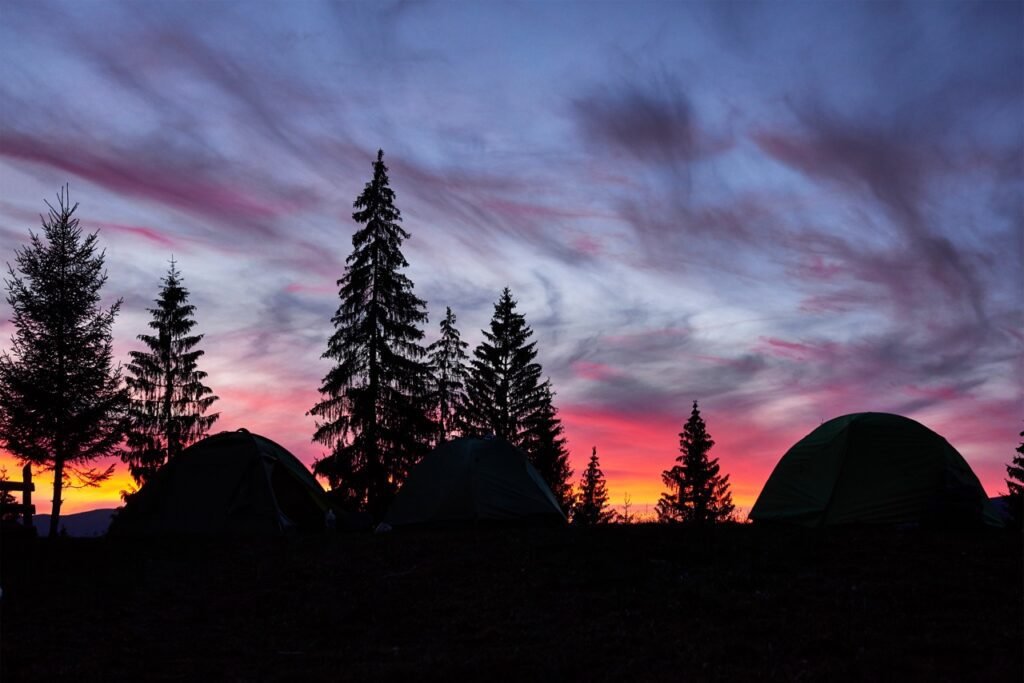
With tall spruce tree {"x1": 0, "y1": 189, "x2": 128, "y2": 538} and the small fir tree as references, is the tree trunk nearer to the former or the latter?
tall spruce tree {"x1": 0, "y1": 189, "x2": 128, "y2": 538}

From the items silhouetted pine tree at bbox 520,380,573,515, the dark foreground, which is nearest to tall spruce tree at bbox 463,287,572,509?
silhouetted pine tree at bbox 520,380,573,515

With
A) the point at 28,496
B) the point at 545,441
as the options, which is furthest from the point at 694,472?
the point at 28,496

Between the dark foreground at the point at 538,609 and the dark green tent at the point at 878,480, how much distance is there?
91cm

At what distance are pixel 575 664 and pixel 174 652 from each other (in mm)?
5896

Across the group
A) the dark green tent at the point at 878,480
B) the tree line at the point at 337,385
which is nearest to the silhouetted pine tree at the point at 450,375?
the tree line at the point at 337,385

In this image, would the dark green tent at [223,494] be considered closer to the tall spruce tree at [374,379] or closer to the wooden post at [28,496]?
the wooden post at [28,496]

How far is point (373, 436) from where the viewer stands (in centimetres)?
3591

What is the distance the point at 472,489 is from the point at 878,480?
10.3m

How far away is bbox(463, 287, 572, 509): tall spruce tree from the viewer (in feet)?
157

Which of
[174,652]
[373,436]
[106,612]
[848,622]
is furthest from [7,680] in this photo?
[373,436]

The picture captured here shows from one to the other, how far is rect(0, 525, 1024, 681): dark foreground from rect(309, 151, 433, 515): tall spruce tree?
17369mm

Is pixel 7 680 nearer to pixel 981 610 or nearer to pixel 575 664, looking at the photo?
pixel 575 664

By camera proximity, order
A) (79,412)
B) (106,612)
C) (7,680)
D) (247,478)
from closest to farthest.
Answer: (7,680) < (106,612) < (247,478) < (79,412)

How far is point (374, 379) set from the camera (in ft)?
118
